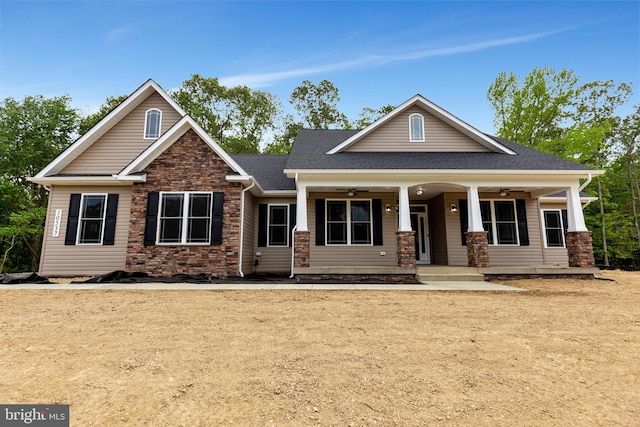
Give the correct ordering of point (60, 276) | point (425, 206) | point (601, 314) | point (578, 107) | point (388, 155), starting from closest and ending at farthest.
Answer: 1. point (601, 314)
2. point (60, 276)
3. point (388, 155)
4. point (425, 206)
5. point (578, 107)

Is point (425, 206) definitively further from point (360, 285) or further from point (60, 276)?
point (60, 276)

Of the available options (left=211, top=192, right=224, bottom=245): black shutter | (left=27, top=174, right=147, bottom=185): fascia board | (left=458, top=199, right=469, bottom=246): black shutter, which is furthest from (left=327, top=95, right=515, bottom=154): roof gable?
(left=27, top=174, right=147, bottom=185): fascia board

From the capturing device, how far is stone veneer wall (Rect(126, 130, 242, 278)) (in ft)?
30.6

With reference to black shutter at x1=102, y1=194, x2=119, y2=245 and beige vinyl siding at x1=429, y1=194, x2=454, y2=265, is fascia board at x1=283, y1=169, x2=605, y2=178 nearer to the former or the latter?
beige vinyl siding at x1=429, y1=194, x2=454, y2=265

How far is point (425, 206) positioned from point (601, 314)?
782cm

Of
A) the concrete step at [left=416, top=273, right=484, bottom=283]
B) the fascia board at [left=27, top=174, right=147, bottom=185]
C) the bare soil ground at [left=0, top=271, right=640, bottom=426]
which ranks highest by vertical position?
the fascia board at [left=27, top=174, right=147, bottom=185]

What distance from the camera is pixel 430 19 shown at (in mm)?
13148

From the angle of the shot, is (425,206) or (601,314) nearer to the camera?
(601,314)

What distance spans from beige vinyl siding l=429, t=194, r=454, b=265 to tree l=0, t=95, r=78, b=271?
2137 centimetres

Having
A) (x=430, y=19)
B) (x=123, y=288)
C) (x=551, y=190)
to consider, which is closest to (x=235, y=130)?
(x=430, y=19)

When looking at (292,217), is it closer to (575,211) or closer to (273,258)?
(273,258)

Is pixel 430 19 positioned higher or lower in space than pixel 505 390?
higher

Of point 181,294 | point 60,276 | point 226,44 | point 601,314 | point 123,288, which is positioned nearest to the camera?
point 601,314

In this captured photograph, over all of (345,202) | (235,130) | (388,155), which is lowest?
(345,202)
